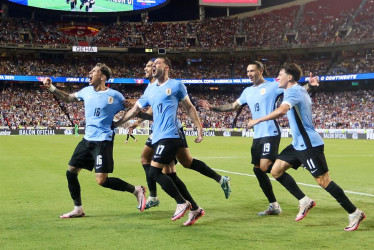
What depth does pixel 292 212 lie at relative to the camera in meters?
8.28

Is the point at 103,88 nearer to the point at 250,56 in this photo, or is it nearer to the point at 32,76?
the point at 32,76

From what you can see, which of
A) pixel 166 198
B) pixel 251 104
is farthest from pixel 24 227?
pixel 251 104

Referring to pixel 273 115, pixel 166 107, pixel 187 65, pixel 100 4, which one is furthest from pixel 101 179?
pixel 187 65

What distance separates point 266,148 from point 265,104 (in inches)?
31.2

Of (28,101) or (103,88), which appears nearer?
(103,88)

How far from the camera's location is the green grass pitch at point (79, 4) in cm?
A: 6288

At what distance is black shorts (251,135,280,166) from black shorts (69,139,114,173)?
8.36 ft

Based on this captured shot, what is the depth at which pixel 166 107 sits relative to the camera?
23.7ft

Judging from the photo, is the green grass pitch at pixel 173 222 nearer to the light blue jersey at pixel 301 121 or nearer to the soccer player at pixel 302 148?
the soccer player at pixel 302 148

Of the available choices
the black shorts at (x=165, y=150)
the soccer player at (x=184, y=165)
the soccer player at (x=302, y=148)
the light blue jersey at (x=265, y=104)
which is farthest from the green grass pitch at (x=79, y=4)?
the soccer player at (x=302, y=148)

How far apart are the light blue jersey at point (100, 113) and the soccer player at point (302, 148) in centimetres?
260

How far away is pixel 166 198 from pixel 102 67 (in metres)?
3.34

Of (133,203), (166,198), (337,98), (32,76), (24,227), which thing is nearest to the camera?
(24,227)

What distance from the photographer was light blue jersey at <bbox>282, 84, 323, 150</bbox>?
23.0ft
